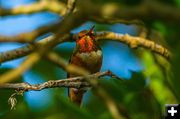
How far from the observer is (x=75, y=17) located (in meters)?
1.13

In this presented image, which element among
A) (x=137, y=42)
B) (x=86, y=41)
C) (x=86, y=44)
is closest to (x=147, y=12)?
(x=137, y=42)

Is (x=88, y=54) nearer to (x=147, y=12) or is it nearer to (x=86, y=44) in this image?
(x=86, y=44)

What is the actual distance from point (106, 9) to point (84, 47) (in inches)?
87.8

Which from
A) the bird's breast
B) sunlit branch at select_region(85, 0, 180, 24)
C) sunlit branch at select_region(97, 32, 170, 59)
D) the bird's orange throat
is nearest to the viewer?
sunlit branch at select_region(85, 0, 180, 24)

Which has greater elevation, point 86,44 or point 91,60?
point 86,44

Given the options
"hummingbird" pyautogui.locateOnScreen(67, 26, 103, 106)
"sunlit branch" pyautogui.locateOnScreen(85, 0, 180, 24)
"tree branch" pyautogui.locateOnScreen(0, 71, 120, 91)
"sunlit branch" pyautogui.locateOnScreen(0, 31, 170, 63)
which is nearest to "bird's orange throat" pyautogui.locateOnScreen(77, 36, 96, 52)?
"hummingbird" pyautogui.locateOnScreen(67, 26, 103, 106)

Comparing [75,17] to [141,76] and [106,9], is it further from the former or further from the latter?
[141,76]

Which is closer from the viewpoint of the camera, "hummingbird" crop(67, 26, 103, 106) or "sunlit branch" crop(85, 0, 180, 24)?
"sunlit branch" crop(85, 0, 180, 24)

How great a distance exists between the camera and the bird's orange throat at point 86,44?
10.2 feet

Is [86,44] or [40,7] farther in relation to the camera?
[86,44]

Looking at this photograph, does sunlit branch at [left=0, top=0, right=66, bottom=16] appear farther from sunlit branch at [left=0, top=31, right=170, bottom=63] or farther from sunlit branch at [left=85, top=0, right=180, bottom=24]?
sunlit branch at [left=85, top=0, right=180, bottom=24]

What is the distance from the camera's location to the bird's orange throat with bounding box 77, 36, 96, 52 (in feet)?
10.2

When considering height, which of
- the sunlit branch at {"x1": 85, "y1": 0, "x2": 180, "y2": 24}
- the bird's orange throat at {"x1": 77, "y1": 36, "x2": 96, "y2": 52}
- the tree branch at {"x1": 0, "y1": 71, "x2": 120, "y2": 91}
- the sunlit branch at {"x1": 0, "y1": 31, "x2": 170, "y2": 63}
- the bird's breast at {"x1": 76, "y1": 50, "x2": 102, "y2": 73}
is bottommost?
the sunlit branch at {"x1": 85, "y1": 0, "x2": 180, "y2": 24}

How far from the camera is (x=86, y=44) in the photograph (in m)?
3.36
